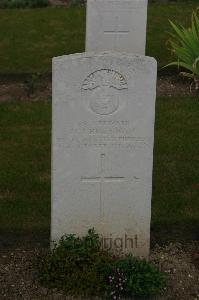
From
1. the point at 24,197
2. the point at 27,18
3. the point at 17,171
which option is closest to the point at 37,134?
the point at 17,171

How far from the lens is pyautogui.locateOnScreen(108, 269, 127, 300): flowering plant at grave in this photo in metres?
5.23

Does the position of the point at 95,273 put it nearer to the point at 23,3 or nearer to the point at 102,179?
the point at 102,179

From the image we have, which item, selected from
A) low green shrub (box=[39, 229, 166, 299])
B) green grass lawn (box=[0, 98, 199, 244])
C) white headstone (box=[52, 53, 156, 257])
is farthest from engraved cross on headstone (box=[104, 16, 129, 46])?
low green shrub (box=[39, 229, 166, 299])

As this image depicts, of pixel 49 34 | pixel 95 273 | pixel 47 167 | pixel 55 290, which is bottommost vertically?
pixel 55 290

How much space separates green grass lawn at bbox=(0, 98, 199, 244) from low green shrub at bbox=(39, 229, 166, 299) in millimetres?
876

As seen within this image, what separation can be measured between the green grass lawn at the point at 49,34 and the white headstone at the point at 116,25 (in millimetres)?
811

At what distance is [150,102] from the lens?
210 inches

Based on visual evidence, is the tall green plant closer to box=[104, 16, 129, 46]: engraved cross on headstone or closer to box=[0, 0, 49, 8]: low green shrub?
box=[104, 16, 129, 46]: engraved cross on headstone

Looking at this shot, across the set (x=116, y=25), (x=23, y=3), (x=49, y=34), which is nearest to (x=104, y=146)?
(x=116, y=25)

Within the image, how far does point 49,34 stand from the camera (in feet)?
40.7

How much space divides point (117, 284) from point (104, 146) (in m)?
0.95

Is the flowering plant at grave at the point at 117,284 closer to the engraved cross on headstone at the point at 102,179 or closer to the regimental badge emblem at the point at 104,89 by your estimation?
the engraved cross on headstone at the point at 102,179

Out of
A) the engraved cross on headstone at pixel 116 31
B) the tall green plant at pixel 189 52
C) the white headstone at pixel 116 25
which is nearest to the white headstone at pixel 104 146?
the tall green plant at pixel 189 52

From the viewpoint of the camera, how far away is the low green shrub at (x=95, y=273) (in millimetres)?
5246
